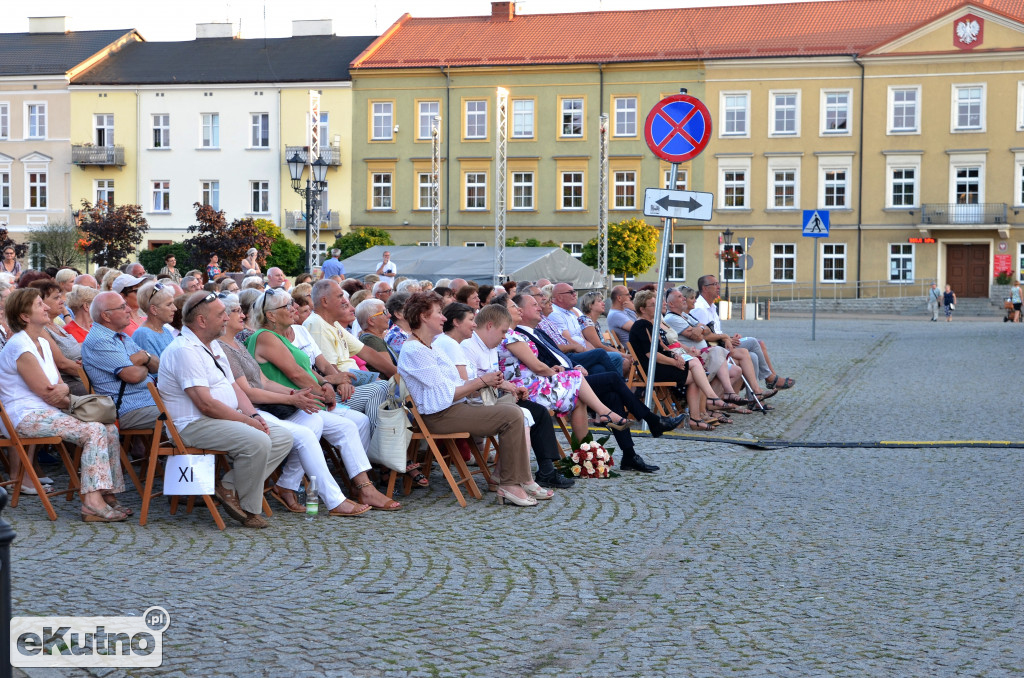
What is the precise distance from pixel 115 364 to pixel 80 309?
1.31 metres

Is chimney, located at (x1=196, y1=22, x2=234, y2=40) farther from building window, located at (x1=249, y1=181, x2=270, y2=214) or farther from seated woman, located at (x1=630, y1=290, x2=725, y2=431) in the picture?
seated woman, located at (x1=630, y1=290, x2=725, y2=431)

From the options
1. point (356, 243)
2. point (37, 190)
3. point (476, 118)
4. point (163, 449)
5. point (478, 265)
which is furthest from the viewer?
point (37, 190)

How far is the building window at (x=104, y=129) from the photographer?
6169cm

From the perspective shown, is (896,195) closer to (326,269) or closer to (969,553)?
(326,269)

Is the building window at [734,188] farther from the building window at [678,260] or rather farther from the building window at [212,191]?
the building window at [212,191]

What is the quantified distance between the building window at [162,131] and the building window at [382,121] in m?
10.3

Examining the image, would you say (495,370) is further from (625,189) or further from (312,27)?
(312,27)

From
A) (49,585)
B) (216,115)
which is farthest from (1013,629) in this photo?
(216,115)

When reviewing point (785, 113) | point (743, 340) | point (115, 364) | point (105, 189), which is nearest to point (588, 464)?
point (115, 364)

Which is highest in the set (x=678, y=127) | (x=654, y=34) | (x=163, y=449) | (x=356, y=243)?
(x=654, y=34)

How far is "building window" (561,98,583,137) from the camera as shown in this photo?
5856cm

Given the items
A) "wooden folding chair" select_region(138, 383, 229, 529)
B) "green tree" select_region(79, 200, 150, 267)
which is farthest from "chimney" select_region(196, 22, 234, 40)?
"wooden folding chair" select_region(138, 383, 229, 529)

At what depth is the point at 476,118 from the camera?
59.8 metres

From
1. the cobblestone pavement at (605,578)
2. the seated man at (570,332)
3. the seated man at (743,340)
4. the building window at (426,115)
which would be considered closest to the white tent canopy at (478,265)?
the seated man at (743,340)
